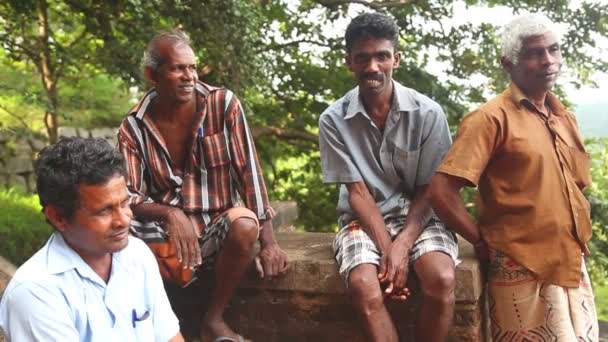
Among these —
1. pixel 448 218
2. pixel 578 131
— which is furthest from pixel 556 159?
pixel 448 218

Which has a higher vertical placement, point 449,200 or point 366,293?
point 449,200

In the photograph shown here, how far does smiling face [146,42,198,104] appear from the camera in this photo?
10.6ft

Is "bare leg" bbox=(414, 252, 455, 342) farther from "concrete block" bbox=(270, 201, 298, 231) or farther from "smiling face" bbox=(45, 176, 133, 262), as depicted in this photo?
"concrete block" bbox=(270, 201, 298, 231)

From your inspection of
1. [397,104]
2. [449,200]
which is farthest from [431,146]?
[449,200]

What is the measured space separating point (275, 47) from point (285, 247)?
3834mm

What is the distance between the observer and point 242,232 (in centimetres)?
307

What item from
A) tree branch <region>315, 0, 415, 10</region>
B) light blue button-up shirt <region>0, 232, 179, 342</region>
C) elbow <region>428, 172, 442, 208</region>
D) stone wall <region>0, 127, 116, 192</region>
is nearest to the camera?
light blue button-up shirt <region>0, 232, 179, 342</region>

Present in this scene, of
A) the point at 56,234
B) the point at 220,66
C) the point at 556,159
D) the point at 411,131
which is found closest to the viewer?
the point at 56,234

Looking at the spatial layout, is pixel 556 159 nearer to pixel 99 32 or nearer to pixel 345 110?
pixel 345 110

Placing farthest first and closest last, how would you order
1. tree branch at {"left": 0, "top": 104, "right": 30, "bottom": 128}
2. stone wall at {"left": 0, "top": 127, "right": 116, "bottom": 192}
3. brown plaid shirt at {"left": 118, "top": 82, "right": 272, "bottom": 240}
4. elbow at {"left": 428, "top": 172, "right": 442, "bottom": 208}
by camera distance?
stone wall at {"left": 0, "top": 127, "right": 116, "bottom": 192} → tree branch at {"left": 0, "top": 104, "right": 30, "bottom": 128} → brown plaid shirt at {"left": 118, "top": 82, "right": 272, "bottom": 240} → elbow at {"left": 428, "top": 172, "right": 442, "bottom": 208}

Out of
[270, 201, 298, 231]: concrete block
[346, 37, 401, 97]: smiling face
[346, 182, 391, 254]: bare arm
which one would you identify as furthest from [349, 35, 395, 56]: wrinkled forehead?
[270, 201, 298, 231]: concrete block

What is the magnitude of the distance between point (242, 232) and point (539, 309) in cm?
135

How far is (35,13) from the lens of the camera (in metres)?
5.71

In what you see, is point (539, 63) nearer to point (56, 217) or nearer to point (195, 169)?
point (195, 169)
